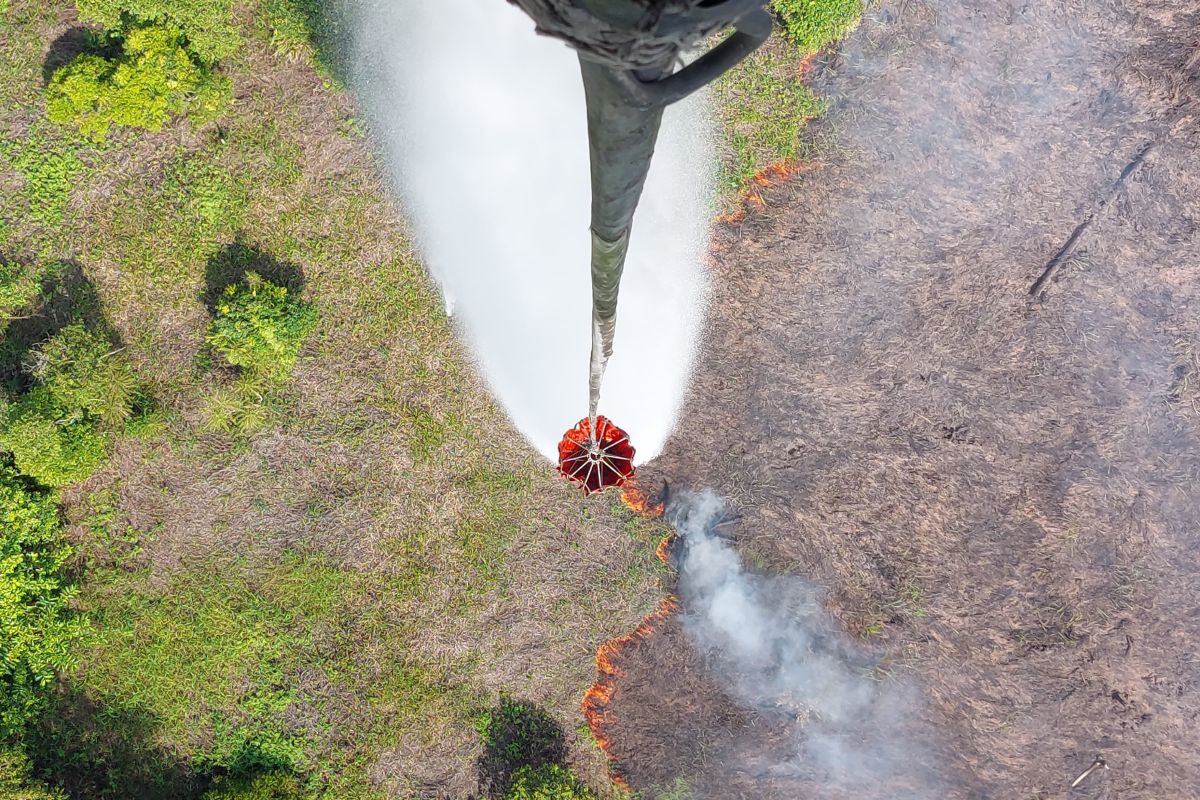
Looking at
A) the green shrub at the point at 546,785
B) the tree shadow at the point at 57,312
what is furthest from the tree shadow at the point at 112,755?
the tree shadow at the point at 57,312

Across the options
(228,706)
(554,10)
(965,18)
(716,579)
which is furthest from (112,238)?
(965,18)

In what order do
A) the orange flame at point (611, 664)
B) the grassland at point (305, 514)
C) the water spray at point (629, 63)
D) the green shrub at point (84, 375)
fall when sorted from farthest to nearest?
the orange flame at point (611, 664) → the grassland at point (305, 514) → the green shrub at point (84, 375) → the water spray at point (629, 63)

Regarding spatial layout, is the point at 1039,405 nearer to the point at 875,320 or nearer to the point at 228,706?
the point at 875,320

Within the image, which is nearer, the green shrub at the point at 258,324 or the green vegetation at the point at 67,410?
the green vegetation at the point at 67,410

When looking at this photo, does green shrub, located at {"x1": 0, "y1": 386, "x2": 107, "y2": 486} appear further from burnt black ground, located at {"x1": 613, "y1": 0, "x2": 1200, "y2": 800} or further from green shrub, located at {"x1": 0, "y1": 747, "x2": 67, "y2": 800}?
burnt black ground, located at {"x1": 613, "y1": 0, "x2": 1200, "y2": 800}

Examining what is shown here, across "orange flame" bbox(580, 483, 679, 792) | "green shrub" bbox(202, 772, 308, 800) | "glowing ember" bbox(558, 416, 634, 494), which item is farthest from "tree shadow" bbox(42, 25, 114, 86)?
"green shrub" bbox(202, 772, 308, 800)

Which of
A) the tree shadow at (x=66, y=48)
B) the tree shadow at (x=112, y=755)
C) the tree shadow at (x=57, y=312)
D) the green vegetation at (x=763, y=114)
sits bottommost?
the tree shadow at (x=112, y=755)

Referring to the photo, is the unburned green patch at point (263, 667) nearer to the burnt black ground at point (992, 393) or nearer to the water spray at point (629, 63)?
the burnt black ground at point (992, 393)
